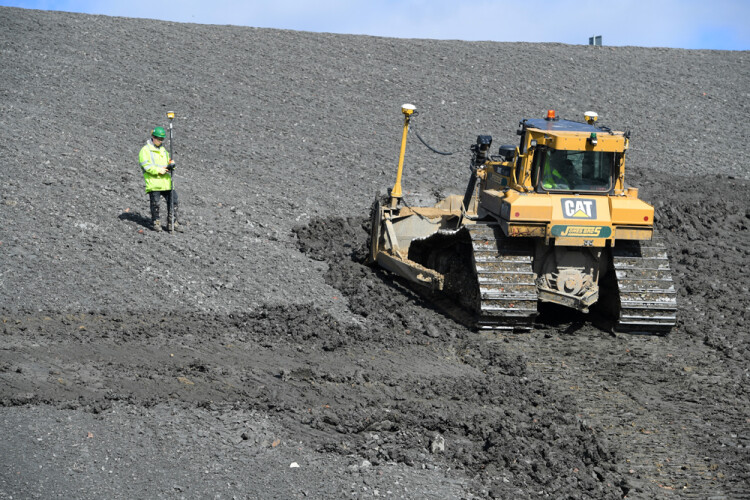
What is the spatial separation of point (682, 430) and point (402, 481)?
8.78 feet

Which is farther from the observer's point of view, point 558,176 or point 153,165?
point 153,165

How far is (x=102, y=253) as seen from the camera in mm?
10555

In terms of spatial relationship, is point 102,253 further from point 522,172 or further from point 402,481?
point 402,481

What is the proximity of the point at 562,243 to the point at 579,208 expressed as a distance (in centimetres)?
45

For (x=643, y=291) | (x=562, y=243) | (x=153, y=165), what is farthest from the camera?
(x=153, y=165)

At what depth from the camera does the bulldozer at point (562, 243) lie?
9609 millimetres

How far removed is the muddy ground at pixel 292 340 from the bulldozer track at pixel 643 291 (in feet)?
0.73

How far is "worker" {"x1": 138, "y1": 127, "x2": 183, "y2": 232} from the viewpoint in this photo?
37.6 feet

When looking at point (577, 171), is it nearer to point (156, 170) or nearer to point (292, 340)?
point (292, 340)

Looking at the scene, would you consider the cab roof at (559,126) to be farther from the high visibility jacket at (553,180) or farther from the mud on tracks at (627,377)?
the mud on tracks at (627,377)

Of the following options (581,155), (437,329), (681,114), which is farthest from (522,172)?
(681,114)

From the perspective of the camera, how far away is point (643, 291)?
9711 mm

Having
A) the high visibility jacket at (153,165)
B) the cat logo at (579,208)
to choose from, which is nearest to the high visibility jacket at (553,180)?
the cat logo at (579,208)

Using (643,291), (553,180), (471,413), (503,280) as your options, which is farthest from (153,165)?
(643,291)
